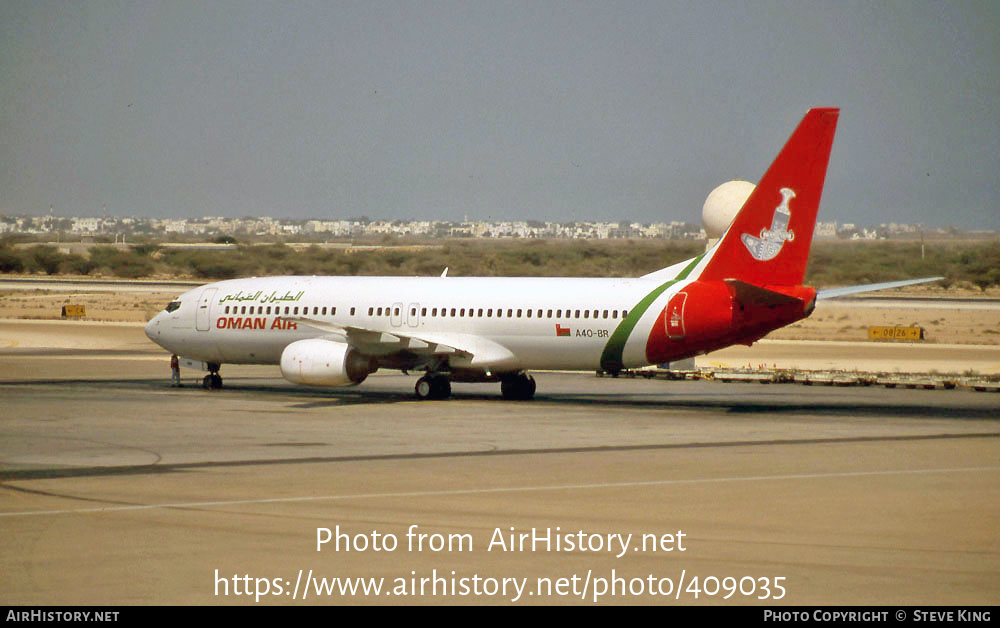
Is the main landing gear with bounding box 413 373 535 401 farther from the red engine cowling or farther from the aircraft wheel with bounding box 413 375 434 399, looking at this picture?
the red engine cowling

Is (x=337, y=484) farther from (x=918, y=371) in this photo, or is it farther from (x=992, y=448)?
(x=918, y=371)

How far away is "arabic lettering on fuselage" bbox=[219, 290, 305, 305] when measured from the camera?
131ft

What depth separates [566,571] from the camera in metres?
13.8

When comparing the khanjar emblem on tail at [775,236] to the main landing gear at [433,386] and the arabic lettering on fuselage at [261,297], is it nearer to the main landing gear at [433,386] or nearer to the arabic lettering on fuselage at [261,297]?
the main landing gear at [433,386]

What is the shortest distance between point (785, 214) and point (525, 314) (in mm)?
7576

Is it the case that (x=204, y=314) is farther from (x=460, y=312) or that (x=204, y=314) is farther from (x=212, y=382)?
(x=460, y=312)

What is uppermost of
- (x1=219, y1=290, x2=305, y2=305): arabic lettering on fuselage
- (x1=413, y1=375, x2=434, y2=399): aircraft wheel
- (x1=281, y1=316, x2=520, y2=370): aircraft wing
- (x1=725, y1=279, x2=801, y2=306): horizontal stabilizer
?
(x1=725, y1=279, x2=801, y2=306): horizontal stabilizer

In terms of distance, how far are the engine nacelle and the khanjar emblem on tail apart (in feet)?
36.2

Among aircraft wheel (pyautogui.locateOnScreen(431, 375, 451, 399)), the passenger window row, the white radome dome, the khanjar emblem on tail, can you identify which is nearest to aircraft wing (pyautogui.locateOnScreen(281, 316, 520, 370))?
aircraft wheel (pyautogui.locateOnScreen(431, 375, 451, 399))

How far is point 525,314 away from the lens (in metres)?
Answer: 35.9

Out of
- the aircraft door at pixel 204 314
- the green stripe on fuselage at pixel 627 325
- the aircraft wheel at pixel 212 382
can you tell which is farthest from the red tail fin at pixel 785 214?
the aircraft door at pixel 204 314

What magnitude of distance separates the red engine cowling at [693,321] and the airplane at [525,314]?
0.12ft

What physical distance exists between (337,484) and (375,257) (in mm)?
108018

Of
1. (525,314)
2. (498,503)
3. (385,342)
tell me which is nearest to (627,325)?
(525,314)
